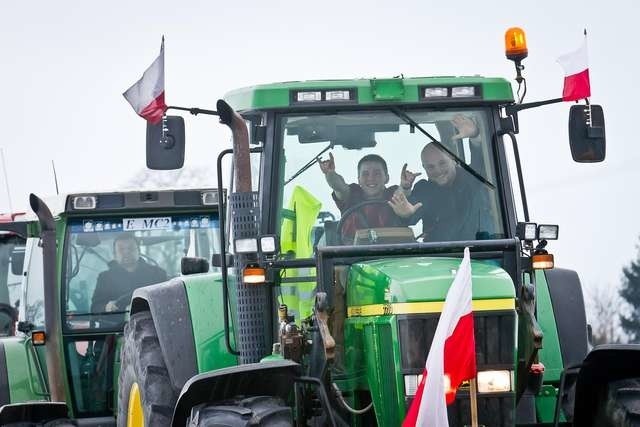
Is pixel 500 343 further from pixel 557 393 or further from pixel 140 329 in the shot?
pixel 140 329

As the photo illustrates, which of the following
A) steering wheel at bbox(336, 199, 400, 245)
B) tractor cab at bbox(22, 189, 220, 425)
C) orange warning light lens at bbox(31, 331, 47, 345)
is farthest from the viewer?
tractor cab at bbox(22, 189, 220, 425)

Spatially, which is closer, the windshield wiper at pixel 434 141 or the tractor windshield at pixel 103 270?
the windshield wiper at pixel 434 141

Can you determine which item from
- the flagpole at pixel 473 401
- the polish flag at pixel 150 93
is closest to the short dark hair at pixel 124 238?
the polish flag at pixel 150 93

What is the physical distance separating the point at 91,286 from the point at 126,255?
39 centimetres

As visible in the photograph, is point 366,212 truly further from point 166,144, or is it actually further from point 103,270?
point 103,270

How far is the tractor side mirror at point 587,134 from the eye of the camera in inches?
364

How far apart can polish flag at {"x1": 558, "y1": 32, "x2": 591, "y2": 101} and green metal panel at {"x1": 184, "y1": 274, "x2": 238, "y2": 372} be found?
8.01 feet

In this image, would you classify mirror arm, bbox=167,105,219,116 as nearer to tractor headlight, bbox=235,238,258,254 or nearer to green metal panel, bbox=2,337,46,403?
tractor headlight, bbox=235,238,258,254

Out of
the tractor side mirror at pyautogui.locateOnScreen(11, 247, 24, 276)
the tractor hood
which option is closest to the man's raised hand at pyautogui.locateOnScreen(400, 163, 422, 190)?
the tractor hood

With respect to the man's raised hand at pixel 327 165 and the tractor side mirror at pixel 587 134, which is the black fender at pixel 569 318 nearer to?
the tractor side mirror at pixel 587 134

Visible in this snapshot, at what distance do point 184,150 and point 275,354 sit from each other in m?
1.26

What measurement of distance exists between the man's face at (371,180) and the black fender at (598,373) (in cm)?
151

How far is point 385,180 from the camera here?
9.27 metres

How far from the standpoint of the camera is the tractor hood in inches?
327
